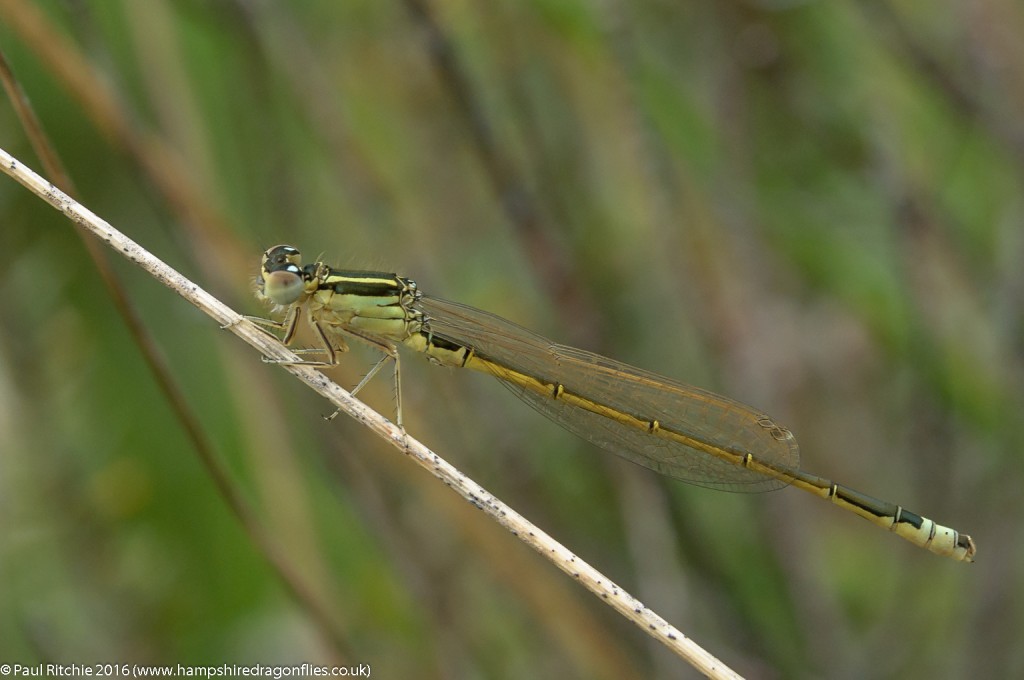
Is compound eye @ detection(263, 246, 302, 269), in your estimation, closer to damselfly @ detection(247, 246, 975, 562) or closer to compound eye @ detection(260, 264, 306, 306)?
compound eye @ detection(260, 264, 306, 306)

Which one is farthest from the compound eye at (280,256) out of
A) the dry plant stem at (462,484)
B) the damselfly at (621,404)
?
the dry plant stem at (462,484)

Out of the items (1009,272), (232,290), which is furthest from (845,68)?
(232,290)

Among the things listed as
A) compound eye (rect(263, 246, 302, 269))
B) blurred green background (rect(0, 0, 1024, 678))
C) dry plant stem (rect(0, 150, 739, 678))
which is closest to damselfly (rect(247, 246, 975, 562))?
compound eye (rect(263, 246, 302, 269))

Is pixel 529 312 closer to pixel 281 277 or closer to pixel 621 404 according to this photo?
pixel 621 404

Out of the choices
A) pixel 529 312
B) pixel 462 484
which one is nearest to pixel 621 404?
pixel 462 484

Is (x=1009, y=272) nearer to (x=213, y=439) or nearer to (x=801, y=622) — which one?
(x=801, y=622)
